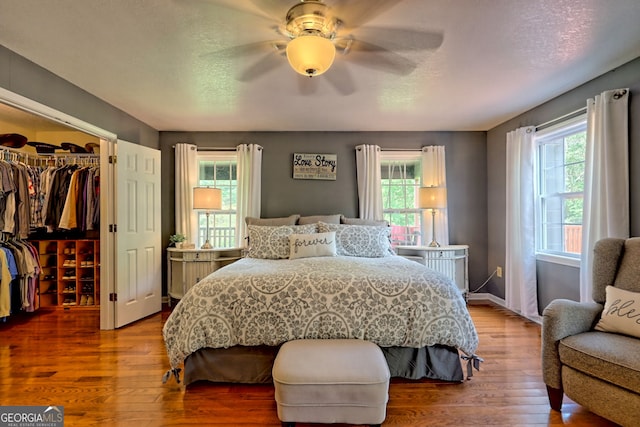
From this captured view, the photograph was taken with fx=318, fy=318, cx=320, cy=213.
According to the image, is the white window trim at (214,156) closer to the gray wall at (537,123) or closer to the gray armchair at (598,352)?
the gray wall at (537,123)

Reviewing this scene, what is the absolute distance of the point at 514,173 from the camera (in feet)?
11.9

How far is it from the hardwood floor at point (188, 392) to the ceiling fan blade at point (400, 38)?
2.29 meters

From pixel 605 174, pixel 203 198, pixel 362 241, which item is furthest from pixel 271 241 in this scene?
pixel 605 174

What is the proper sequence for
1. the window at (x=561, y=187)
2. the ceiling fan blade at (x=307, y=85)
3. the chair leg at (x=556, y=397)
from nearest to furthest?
1. the chair leg at (x=556, y=397)
2. the ceiling fan blade at (x=307, y=85)
3. the window at (x=561, y=187)

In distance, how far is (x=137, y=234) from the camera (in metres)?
3.56

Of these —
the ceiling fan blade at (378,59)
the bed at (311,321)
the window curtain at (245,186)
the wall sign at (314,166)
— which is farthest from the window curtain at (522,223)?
the window curtain at (245,186)

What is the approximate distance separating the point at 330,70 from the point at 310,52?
0.82m

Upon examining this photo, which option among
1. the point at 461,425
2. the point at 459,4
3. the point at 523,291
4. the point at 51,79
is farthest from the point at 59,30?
the point at 523,291

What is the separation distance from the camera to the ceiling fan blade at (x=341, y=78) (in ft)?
8.13

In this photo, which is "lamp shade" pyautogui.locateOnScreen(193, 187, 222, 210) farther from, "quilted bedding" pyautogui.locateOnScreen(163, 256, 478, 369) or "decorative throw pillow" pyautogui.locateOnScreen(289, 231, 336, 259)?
"quilted bedding" pyautogui.locateOnScreen(163, 256, 478, 369)

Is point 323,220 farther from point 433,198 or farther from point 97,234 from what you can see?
point 97,234

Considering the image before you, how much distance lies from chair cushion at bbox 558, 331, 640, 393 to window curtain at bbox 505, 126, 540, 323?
5.85 ft

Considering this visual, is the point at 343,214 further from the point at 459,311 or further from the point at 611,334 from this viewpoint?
the point at 611,334

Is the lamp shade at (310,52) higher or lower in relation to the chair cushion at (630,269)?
higher
